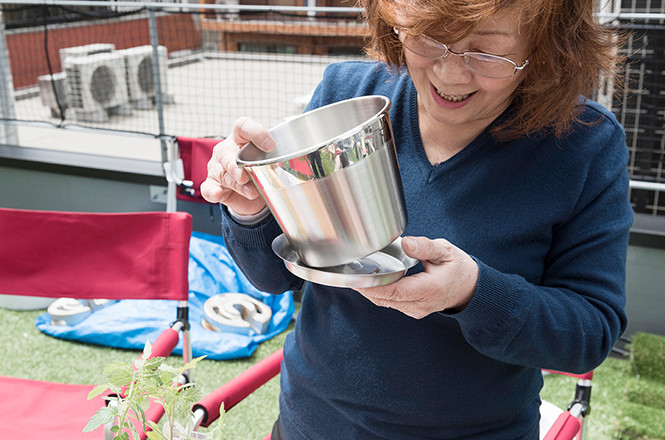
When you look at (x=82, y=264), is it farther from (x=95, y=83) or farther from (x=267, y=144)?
(x=95, y=83)

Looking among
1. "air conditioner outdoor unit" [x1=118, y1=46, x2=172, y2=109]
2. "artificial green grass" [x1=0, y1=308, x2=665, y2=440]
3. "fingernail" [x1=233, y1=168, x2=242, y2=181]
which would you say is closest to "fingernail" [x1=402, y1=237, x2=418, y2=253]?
"fingernail" [x1=233, y1=168, x2=242, y2=181]

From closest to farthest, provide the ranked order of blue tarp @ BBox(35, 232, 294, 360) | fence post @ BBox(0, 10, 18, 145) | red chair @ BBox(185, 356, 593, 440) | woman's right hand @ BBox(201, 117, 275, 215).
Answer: woman's right hand @ BBox(201, 117, 275, 215), red chair @ BBox(185, 356, 593, 440), blue tarp @ BBox(35, 232, 294, 360), fence post @ BBox(0, 10, 18, 145)

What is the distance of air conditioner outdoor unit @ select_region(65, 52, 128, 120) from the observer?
6008 millimetres

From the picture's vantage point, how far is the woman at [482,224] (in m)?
0.79

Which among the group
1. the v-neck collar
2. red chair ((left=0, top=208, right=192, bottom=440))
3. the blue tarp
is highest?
the v-neck collar

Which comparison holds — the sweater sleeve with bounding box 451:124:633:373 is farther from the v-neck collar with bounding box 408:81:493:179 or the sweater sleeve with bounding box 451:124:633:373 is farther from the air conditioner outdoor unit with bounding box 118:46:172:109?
the air conditioner outdoor unit with bounding box 118:46:172:109

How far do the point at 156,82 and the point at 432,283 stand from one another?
116 inches

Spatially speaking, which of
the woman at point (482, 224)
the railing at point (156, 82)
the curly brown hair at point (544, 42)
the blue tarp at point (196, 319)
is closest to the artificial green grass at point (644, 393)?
the railing at point (156, 82)

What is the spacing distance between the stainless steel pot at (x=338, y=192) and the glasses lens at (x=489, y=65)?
0.13 m

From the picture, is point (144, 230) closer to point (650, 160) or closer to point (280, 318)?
point (280, 318)

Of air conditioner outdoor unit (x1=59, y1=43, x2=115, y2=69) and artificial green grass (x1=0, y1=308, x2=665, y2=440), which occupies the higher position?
air conditioner outdoor unit (x1=59, y1=43, x2=115, y2=69)

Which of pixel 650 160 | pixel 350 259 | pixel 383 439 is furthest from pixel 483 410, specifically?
pixel 650 160

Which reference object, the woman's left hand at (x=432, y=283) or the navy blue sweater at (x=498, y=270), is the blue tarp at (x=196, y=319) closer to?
the navy blue sweater at (x=498, y=270)

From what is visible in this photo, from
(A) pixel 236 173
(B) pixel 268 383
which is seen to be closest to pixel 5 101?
(B) pixel 268 383
